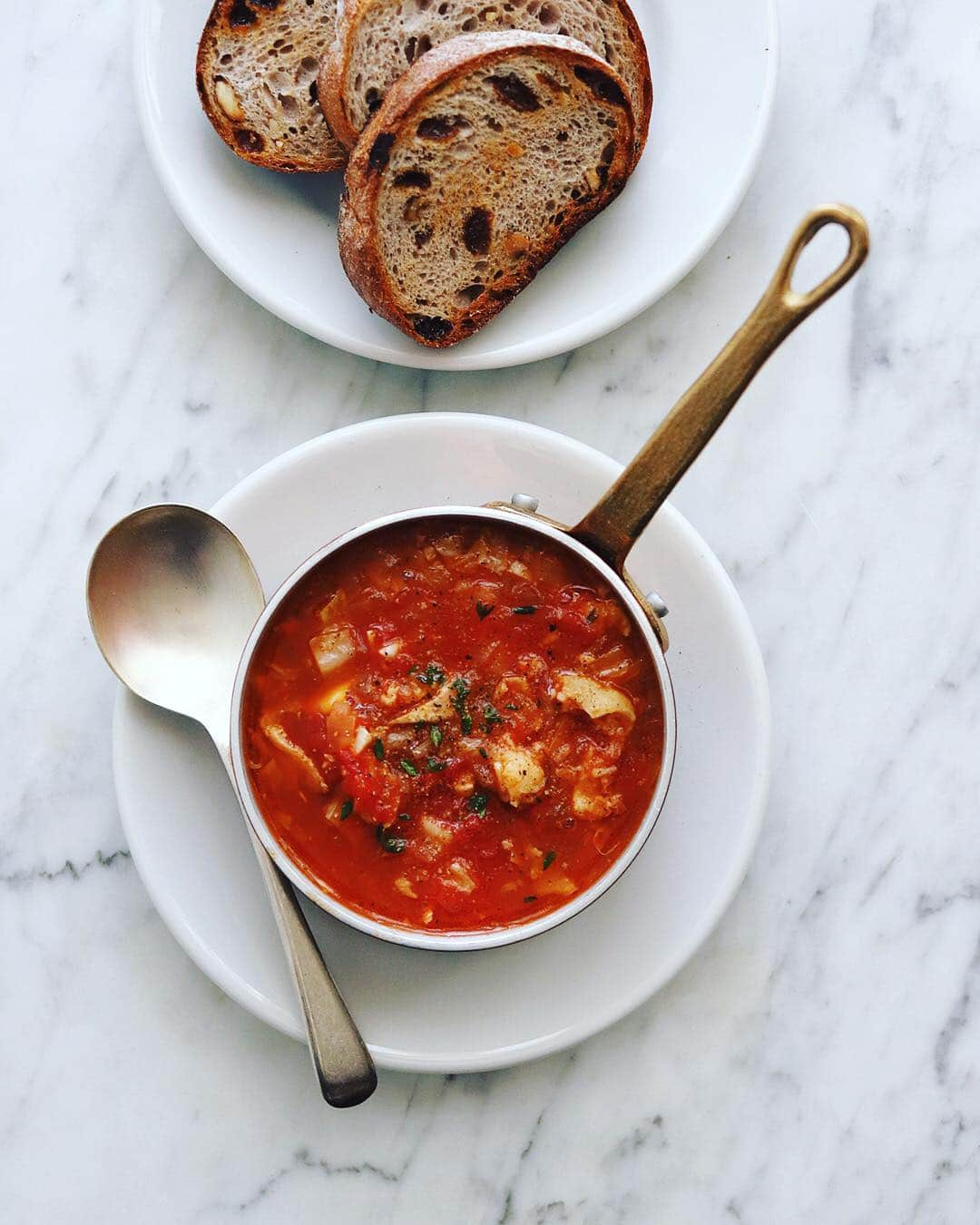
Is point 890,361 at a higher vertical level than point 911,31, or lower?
lower

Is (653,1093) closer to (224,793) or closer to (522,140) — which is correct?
(224,793)

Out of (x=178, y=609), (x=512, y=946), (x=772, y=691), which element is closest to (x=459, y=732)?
(x=512, y=946)

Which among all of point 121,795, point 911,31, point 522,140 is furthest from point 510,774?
point 911,31

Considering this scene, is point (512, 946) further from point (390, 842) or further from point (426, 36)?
point (426, 36)

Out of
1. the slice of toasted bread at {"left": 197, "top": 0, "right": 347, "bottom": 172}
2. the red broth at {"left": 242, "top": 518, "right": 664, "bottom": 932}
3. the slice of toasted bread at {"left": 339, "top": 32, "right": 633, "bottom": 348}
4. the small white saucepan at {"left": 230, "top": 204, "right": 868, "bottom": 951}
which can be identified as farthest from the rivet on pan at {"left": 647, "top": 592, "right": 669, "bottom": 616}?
the slice of toasted bread at {"left": 197, "top": 0, "right": 347, "bottom": 172}

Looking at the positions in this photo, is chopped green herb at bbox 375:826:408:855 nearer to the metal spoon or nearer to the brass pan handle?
the metal spoon

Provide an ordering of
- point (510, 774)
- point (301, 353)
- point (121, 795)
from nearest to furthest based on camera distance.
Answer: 1. point (510, 774)
2. point (121, 795)
3. point (301, 353)

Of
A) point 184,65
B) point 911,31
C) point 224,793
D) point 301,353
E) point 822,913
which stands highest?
point 911,31
